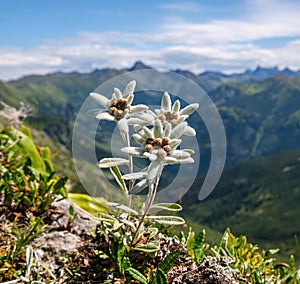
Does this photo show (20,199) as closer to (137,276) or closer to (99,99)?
(99,99)

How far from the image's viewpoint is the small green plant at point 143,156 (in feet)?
9.25

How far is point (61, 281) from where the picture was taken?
11.9 feet

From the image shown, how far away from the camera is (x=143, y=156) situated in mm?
2883

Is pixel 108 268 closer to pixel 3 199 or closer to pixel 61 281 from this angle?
pixel 61 281

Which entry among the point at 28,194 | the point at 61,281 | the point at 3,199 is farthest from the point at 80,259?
the point at 3,199

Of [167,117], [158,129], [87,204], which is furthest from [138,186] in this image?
[87,204]

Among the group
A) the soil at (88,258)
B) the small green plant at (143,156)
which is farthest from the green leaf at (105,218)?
the soil at (88,258)

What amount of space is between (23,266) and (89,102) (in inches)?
63.9

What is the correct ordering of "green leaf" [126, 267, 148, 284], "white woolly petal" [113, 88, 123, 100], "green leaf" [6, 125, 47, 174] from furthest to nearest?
"green leaf" [6, 125, 47, 174] < "white woolly petal" [113, 88, 123, 100] < "green leaf" [126, 267, 148, 284]

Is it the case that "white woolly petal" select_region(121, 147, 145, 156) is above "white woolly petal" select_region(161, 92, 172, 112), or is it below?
below

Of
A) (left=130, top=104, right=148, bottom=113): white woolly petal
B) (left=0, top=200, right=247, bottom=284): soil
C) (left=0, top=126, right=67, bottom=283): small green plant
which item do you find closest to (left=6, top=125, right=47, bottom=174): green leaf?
(left=0, top=126, right=67, bottom=283): small green plant

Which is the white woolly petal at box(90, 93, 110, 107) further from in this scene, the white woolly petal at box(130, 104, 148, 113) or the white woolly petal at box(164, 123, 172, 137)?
the white woolly petal at box(164, 123, 172, 137)

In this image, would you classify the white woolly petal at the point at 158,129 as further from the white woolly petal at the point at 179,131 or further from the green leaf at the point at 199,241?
the green leaf at the point at 199,241

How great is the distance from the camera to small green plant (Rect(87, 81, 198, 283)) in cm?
282
